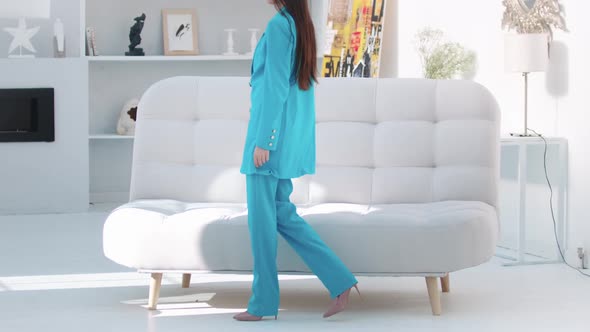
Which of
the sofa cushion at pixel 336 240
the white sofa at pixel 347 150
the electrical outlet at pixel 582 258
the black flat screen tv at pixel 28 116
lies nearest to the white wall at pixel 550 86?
the electrical outlet at pixel 582 258

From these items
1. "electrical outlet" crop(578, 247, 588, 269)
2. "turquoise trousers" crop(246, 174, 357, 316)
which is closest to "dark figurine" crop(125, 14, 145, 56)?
"electrical outlet" crop(578, 247, 588, 269)

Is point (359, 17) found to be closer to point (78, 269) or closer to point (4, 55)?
point (4, 55)

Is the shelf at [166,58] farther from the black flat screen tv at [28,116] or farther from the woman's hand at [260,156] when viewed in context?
the woman's hand at [260,156]

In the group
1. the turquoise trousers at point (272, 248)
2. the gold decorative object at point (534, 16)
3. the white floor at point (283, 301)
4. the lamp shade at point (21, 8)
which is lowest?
the white floor at point (283, 301)

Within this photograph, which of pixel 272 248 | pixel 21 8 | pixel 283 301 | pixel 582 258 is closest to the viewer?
pixel 272 248

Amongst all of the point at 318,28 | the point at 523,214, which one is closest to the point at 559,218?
the point at 523,214

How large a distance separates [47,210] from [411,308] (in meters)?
4.62

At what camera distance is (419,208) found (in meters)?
4.60

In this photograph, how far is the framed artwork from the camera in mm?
9266

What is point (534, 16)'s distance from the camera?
591 centimetres

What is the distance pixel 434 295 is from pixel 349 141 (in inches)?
38.0

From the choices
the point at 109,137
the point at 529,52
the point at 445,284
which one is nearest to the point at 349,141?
the point at 445,284

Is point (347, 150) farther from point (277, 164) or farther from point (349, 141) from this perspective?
point (277, 164)

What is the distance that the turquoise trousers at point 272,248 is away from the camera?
161 inches
